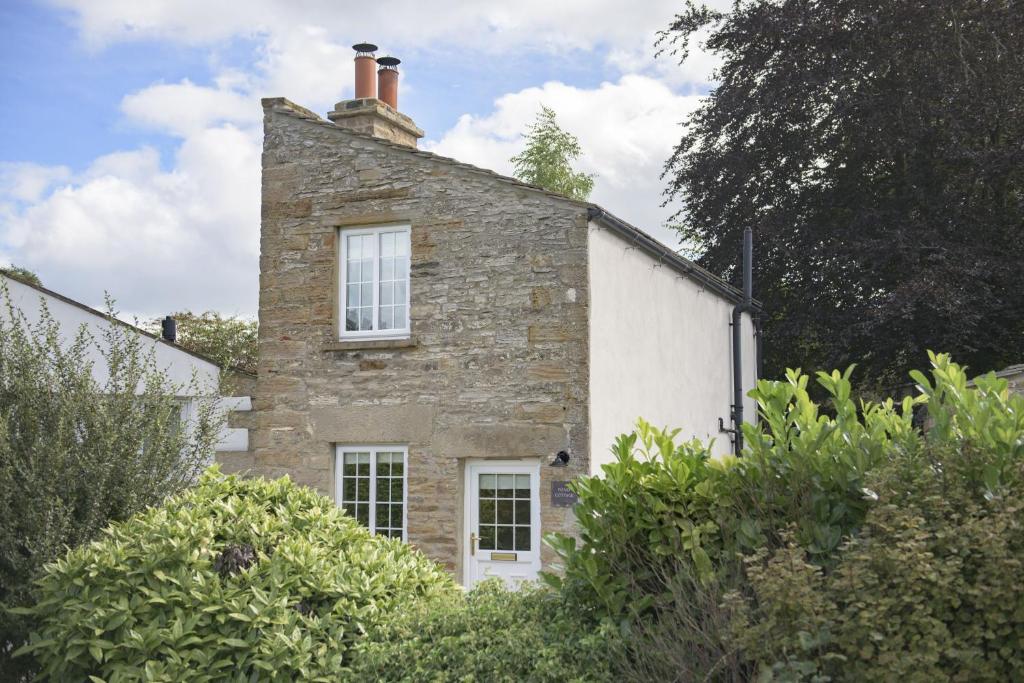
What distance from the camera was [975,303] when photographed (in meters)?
20.3

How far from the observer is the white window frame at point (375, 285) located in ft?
46.5

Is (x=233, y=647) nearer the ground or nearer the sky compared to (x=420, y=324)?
nearer the ground

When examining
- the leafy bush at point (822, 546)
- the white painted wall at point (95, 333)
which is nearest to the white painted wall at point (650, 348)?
the leafy bush at point (822, 546)

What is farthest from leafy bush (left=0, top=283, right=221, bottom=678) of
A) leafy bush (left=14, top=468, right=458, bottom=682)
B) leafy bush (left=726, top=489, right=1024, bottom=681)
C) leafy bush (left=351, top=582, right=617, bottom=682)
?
leafy bush (left=726, top=489, right=1024, bottom=681)

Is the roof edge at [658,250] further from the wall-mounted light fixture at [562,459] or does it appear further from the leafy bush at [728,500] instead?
the leafy bush at [728,500]

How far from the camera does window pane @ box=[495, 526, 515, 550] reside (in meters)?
13.4

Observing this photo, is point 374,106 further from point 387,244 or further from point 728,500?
point 728,500

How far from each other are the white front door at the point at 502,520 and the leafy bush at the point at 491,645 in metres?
6.02

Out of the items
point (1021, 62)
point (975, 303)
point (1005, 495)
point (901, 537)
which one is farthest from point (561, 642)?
point (1021, 62)

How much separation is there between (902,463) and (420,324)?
9093 millimetres

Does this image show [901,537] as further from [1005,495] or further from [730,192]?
[730,192]

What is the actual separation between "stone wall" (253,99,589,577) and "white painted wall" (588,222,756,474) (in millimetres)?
496

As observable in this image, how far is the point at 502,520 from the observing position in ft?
44.0

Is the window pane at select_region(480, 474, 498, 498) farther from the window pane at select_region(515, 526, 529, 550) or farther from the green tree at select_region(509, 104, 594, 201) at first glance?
the green tree at select_region(509, 104, 594, 201)
